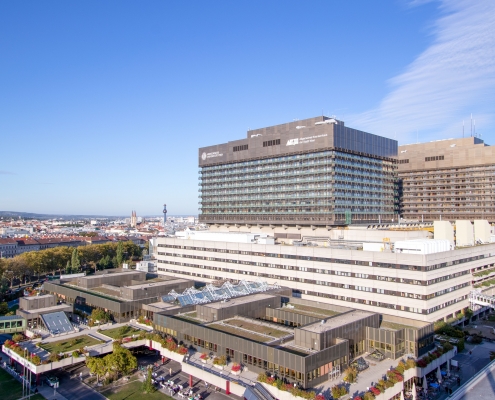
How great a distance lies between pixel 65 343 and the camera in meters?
68.9

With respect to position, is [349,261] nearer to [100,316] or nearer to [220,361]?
[220,361]

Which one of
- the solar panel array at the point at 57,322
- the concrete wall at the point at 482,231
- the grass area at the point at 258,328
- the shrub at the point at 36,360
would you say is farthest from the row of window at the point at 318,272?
the shrub at the point at 36,360

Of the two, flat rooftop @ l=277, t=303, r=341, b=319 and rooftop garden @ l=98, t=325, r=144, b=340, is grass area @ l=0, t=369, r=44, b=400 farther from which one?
flat rooftop @ l=277, t=303, r=341, b=319

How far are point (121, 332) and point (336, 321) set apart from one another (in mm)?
36383

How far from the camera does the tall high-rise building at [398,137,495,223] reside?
477 ft

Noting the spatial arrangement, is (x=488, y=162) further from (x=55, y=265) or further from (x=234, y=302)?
(x=55, y=265)

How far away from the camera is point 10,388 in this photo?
60031 millimetres

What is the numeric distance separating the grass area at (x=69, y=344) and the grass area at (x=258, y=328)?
2310 centimetres

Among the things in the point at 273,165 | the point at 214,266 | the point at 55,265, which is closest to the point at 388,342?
the point at 214,266

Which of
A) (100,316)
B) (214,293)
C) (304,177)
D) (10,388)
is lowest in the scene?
(10,388)

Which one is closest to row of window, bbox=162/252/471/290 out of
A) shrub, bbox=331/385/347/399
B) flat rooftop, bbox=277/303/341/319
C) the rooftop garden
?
flat rooftop, bbox=277/303/341/319

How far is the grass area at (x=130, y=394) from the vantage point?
5484 centimetres

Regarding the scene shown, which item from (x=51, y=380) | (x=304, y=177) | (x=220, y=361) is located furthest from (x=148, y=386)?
(x=304, y=177)

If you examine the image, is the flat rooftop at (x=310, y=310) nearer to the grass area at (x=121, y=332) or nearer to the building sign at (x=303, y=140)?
the grass area at (x=121, y=332)
